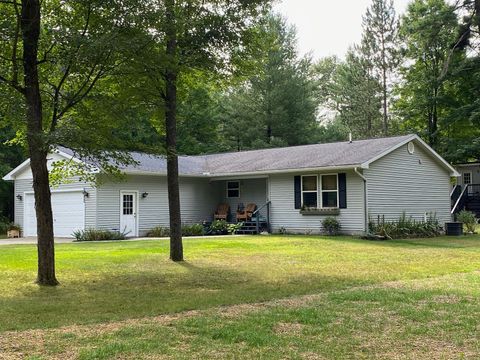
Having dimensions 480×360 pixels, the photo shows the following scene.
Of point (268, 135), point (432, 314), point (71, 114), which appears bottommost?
point (432, 314)

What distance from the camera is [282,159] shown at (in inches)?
907

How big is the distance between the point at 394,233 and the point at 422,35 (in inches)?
598

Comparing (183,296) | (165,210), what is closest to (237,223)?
(165,210)

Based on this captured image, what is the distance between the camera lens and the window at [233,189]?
80.5 feet

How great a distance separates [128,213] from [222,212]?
438 centimetres

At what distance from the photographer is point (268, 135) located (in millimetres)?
39219

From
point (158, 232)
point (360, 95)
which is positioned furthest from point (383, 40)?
point (158, 232)

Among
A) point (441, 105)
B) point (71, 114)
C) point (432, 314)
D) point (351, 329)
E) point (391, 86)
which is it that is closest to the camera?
point (351, 329)

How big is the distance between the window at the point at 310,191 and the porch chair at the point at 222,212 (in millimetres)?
4253

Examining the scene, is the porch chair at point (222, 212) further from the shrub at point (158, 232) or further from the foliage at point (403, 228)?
the foliage at point (403, 228)

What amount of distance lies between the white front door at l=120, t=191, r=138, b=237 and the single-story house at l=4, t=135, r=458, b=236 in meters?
0.04

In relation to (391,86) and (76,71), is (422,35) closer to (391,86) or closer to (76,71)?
(391,86)

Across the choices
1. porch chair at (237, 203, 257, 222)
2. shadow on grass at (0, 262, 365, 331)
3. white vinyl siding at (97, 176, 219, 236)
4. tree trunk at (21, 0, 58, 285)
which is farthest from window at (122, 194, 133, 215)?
tree trunk at (21, 0, 58, 285)

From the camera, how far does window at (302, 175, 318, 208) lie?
20844 millimetres
